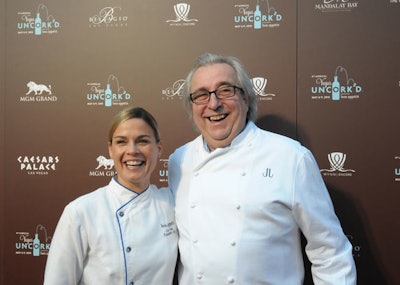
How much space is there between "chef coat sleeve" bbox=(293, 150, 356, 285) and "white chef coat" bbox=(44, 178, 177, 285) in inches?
20.5

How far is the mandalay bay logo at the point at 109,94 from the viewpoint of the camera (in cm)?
194

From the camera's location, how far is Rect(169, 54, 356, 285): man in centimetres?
126

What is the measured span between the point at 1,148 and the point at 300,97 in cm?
172

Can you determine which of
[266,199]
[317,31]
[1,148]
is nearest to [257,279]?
[266,199]

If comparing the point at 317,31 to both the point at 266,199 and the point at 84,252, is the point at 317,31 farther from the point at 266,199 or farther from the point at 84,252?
the point at 84,252

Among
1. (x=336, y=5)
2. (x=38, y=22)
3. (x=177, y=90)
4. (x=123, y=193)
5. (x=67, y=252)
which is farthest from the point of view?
(x=38, y=22)

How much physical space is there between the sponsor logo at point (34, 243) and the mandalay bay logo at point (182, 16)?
4.54 feet

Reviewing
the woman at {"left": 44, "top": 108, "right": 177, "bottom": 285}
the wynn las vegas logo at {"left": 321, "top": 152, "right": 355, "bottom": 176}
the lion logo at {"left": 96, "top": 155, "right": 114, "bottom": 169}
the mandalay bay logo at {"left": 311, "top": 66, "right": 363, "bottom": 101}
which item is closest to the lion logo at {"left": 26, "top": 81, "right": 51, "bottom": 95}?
the lion logo at {"left": 96, "top": 155, "right": 114, "bottom": 169}

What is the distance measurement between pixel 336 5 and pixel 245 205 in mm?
1186

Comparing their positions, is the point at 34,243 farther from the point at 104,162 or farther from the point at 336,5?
the point at 336,5

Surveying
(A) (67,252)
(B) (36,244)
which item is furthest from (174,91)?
(B) (36,244)

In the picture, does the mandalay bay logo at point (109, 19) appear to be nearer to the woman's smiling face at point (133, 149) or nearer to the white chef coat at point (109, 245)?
the woman's smiling face at point (133, 149)

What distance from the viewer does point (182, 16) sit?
74.0 inches

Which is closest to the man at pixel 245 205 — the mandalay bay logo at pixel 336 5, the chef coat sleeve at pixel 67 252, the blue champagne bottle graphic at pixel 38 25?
the chef coat sleeve at pixel 67 252
